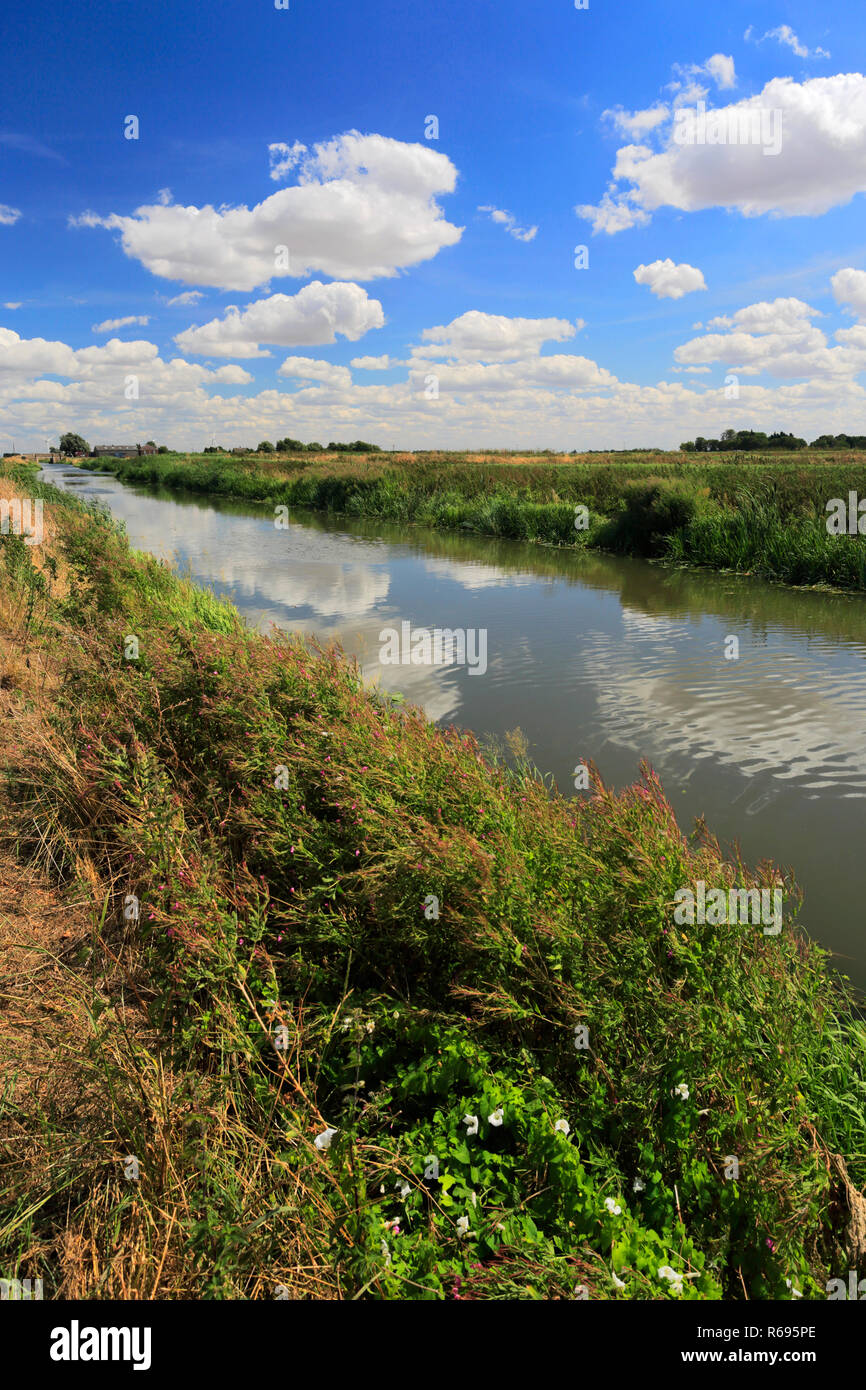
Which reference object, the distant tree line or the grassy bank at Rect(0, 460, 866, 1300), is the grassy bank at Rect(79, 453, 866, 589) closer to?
the grassy bank at Rect(0, 460, 866, 1300)

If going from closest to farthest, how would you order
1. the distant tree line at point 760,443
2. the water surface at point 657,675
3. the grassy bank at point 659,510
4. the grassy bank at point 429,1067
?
the grassy bank at point 429,1067
the water surface at point 657,675
the grassy bank at point 659,510
the distant tree line at point 760,443

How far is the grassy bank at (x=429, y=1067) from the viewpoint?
87.7 inches

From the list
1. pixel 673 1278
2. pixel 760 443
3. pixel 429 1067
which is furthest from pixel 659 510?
pixel 760 443

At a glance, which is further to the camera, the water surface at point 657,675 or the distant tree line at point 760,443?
the distant tree line at point 760,443

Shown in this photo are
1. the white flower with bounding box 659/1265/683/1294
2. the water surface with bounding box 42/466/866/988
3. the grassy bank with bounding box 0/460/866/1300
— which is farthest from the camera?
the water surface with bounding box 42/466/866/988

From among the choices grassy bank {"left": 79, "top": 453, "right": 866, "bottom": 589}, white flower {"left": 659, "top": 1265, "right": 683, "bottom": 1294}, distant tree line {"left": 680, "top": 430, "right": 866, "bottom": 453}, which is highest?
distant tree line {"left": 680, "top": 430, "right": 866, "bottom": 453}

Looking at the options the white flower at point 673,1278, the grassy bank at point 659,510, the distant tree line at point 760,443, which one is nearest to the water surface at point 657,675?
the grassy bank at point 659,510

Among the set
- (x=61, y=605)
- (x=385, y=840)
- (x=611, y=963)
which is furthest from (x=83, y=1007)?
(x=61, y=605)

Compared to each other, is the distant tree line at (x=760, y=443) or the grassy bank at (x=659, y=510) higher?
the distant tree line at (x=760, y=443)

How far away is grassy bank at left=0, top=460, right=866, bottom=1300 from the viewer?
2.23 meters

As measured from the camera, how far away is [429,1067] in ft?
9.26

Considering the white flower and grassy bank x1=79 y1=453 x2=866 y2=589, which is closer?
the white flower

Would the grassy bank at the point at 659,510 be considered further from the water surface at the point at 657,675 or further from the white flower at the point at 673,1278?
the white flower at the point at 673,1278

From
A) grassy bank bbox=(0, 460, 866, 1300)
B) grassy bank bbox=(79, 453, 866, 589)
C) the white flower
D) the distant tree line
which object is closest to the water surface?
grassy bank bbox=(79, 453, 866, 589)
